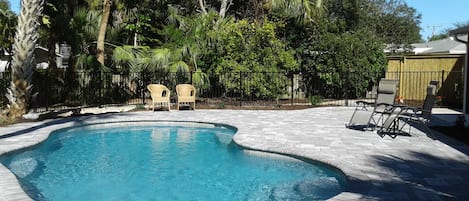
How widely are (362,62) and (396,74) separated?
6.72 feet

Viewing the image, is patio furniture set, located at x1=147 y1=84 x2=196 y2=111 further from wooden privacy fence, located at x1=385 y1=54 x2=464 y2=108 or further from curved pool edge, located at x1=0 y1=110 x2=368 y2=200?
wooden privacy fence, located at x1=385 y1=54 x2=464 y2=108

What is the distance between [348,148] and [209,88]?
961 cm

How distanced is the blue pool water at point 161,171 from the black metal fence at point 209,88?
199 inches

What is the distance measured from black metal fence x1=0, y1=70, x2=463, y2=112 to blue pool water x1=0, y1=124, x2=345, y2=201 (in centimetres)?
507

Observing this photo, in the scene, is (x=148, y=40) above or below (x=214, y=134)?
above

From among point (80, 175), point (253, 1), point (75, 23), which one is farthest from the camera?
point (253, 1)

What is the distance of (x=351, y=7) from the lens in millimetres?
25797

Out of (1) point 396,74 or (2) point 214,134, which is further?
(1) point 396,74

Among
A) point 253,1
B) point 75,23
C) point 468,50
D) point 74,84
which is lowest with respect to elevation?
point 74,84

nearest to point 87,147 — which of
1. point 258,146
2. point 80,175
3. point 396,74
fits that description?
point 80,175

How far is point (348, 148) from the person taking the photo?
7453 mm

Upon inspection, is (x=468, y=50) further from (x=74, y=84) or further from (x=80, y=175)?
(x=74, y=84)

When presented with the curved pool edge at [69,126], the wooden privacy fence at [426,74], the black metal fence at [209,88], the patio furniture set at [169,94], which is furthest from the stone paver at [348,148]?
the wooden privacy fence at [426,74]

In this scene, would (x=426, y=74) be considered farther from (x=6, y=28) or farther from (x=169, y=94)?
(x=6, y=28)
